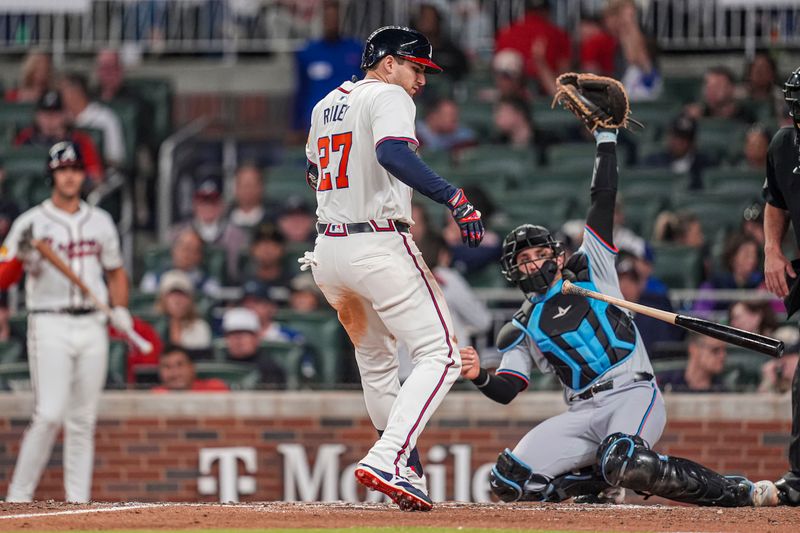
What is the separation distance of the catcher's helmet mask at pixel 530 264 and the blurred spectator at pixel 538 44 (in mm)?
6019

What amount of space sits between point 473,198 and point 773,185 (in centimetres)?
394

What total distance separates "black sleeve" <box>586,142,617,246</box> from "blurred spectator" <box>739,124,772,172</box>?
4695mm

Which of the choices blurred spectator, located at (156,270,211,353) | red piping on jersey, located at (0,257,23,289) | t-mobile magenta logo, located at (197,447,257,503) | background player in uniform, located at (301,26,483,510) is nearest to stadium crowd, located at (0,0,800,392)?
blurred spectator, located at (156,270,211,353)

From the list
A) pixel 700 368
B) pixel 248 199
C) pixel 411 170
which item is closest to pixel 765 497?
pixel 411 170

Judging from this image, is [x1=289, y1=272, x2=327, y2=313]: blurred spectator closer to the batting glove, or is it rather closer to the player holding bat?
the player holding bat

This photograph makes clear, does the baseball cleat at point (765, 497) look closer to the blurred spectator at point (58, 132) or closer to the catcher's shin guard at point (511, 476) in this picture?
the catcher's shin guard at point (511, 476)

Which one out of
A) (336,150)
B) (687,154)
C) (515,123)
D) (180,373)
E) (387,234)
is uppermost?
(515,123)

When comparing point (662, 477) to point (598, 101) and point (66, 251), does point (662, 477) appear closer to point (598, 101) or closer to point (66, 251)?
point (598, 101)

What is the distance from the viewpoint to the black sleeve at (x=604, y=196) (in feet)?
22.6

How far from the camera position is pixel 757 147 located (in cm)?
1140

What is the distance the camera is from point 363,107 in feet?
20.1

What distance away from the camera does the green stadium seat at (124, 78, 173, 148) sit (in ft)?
43.3

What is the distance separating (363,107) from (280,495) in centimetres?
387

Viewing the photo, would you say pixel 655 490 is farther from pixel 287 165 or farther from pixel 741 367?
pixel 287 165
